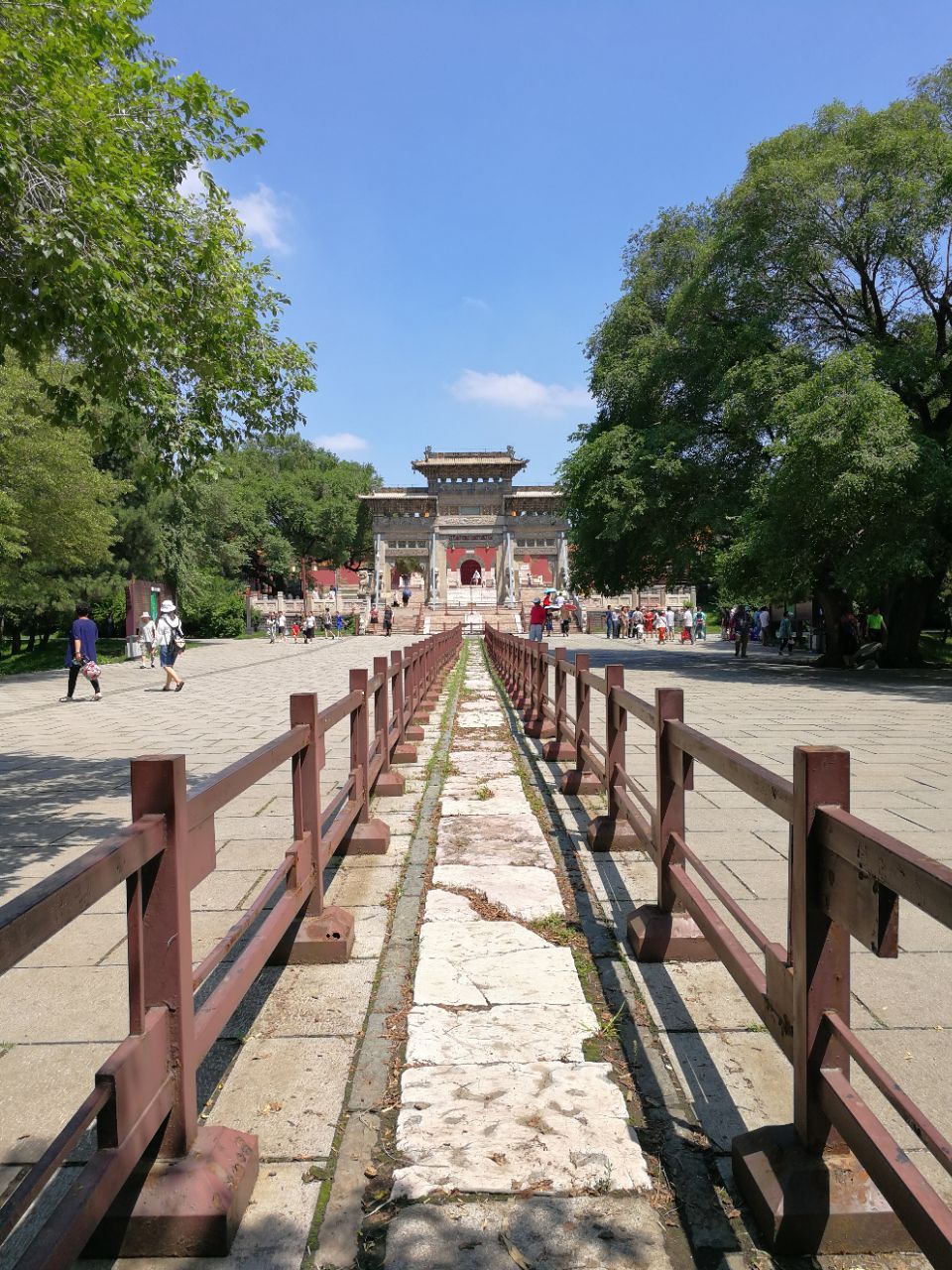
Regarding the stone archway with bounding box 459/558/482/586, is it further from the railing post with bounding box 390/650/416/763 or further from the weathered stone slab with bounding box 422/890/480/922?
the weathered stone slab with bounding box 422/890/480/922

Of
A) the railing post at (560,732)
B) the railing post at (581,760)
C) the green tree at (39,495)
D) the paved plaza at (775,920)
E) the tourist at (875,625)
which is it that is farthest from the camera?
the tourist at (875,625)

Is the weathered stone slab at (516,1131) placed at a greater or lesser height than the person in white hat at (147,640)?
lesser

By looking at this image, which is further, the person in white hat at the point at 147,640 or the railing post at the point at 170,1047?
the person in white hat at the point at 147,640

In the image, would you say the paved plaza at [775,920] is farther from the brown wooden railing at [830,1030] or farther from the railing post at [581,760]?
the brown wooden railing at [830,1030]

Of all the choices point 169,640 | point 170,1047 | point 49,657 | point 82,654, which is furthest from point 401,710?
point 49,657

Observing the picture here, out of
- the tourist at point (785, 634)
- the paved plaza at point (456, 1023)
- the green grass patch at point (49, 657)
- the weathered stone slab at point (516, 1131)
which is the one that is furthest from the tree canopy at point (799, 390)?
the green grass patch at point (49, 657)

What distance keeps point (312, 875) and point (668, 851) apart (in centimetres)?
136

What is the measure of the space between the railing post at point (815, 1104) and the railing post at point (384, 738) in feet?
12.4

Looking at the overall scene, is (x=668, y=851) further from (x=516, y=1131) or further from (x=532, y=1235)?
(x=532, y=1235)

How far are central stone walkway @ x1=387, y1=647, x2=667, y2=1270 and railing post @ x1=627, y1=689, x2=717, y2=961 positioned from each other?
33 cm

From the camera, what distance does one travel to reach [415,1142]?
2148 mm

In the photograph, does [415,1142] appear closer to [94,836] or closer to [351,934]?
[351,934]

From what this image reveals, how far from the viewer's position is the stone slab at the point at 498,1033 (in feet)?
8.41

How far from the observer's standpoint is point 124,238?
4.70 m
